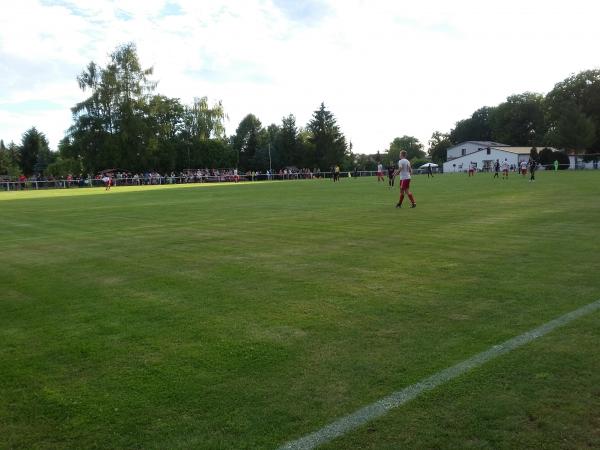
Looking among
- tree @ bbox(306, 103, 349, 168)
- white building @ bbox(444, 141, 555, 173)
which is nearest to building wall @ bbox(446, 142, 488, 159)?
white building @ bbox(444, 141, 555, 173)

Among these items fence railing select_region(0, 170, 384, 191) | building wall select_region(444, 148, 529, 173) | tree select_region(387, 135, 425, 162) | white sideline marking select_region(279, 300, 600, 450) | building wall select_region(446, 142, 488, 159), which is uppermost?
tree select_region(387, 135, 425, 162)

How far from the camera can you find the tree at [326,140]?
3708 inches

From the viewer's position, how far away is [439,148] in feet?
457

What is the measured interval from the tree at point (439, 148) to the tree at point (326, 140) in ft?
149

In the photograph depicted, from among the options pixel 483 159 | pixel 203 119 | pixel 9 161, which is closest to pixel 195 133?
pixel 203 119

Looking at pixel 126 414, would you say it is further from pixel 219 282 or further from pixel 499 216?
pixel 499 216

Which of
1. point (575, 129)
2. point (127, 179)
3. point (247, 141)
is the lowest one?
point (127, 179)

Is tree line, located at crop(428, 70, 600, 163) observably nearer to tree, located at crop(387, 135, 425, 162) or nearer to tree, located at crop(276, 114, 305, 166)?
tree, located at crop(387, 135, 425, 162)

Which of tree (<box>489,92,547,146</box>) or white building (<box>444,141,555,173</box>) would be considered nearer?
white building (<box>444,141,555,173</box>)

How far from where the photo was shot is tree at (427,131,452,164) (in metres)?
137

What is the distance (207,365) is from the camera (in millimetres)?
4340

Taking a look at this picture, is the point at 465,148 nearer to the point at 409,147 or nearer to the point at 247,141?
the point at 409,147

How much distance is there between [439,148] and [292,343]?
14123 centimetres

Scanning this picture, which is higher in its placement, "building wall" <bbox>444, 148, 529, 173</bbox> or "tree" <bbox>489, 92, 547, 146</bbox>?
"tree" <bbox>489, 92, 547, 146</bbox>
